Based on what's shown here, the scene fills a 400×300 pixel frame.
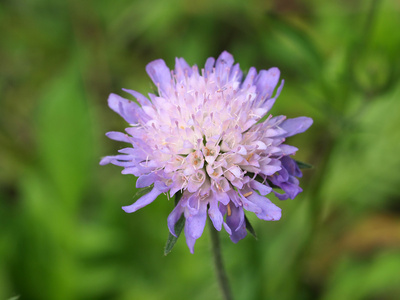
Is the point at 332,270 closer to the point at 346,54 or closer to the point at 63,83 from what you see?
the point at 346,54

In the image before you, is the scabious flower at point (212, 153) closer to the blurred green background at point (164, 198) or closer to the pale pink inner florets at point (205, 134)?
the pale pink inner florets at point (205, 134)

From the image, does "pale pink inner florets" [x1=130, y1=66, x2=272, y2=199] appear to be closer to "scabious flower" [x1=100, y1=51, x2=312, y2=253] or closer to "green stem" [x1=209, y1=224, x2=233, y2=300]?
"scabious flower" [x1=100, y1=51, x2=312, y2=253]

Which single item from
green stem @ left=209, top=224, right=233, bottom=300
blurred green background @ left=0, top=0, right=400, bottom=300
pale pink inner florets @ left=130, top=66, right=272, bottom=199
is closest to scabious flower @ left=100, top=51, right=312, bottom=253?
pale pink inner florets @ left=130, top=66, right=272, bottom=199

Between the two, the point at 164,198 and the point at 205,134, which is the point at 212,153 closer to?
the point at 205,134

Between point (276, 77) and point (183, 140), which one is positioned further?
point (276, 77)

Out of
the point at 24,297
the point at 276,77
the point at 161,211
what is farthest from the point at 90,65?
the point at 276,77

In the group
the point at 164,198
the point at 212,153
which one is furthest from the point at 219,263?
the point at 164,198
